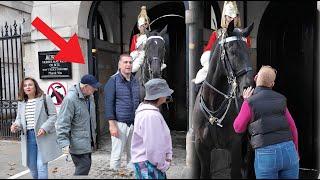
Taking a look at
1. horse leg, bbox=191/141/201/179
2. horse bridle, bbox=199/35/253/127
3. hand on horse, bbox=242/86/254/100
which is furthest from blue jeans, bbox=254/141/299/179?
horse leg, bbox=191/141/201/179

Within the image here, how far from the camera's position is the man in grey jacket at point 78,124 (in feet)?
12.8

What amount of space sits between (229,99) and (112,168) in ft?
6.14

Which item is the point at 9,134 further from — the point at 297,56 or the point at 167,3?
the point at 297,56

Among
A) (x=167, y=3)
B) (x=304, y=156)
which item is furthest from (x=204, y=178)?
(x=167, y=3)

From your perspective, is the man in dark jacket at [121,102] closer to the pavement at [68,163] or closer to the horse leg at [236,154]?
the pavement at [68,163]

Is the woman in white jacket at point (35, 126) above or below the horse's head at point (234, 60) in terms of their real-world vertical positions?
below

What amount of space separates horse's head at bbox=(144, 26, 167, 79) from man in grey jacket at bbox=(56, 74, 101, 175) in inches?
63.8

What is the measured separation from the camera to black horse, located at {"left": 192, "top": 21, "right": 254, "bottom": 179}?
12.4ft

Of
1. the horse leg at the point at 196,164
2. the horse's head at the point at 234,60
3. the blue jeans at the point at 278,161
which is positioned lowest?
the horse leg at the point at 196,164

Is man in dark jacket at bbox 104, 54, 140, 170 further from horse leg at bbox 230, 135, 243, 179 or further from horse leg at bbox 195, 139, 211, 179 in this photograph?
horse leg at bbox 230, 135, 243, 179

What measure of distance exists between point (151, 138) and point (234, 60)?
1.55 m
